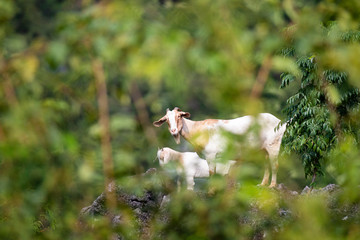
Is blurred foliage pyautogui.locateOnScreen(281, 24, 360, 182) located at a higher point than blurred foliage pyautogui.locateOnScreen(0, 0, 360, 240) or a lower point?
lower

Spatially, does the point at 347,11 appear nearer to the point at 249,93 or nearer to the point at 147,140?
the point at 249,93

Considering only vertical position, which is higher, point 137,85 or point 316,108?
point 137,85

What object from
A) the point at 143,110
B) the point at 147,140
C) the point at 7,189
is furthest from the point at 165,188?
the point at 7,189

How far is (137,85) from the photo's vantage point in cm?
153

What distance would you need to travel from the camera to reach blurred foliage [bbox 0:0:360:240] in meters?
1.35

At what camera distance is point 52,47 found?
1.33 metres

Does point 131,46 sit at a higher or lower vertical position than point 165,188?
higher

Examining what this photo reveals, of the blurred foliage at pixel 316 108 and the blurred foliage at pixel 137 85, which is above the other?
the blurred foliage at pixel 137 85

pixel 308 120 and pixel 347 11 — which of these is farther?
pixel 308 120

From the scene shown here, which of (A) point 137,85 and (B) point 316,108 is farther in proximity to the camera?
(B) point 316,108

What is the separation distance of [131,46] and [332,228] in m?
0.84

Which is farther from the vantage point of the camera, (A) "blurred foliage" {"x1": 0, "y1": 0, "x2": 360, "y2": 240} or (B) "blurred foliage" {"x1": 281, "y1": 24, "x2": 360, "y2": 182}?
(B) "blurred foliage" {"x1": 281, "y1": 24, "x2": 360, "y2": 182}

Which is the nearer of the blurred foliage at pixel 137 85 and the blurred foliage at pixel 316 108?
the blurred foliage at pixel 137 85

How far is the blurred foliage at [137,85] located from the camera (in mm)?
1346
